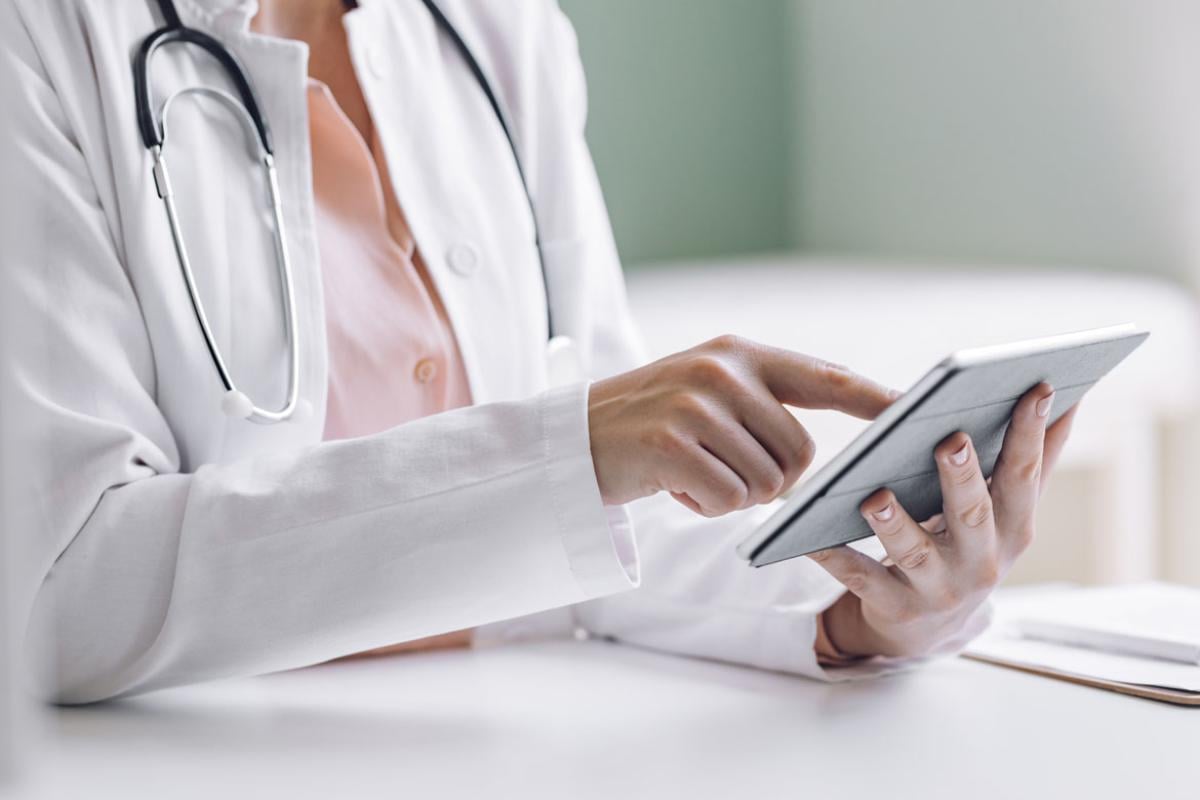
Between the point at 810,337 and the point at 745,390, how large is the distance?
0.86m

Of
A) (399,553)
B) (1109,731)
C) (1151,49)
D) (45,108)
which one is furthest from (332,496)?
(1151,49)

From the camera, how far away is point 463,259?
934mm

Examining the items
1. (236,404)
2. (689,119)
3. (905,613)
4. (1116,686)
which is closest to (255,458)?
(236,404)

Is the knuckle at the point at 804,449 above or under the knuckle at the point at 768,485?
above

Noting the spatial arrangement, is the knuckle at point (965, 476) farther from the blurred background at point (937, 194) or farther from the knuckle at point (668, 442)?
the blurred background at point (937, 194)

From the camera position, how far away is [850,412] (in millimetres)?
679

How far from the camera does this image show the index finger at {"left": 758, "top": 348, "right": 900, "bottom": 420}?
67cm

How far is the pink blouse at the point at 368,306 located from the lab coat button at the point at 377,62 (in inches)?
1.5

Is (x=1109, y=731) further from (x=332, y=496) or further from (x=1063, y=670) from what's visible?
(x=332, y=496)

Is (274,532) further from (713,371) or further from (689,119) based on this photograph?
(689,119)

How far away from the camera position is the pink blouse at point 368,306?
0.88 m

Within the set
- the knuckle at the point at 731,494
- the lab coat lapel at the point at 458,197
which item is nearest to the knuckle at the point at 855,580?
the knuckle at the point at 731,494

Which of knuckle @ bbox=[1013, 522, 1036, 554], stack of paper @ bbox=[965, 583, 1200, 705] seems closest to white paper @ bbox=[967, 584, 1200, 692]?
stack of paper @ bbox=[965, 583, 1200, 705]

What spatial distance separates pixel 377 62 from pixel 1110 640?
591 millimetres
